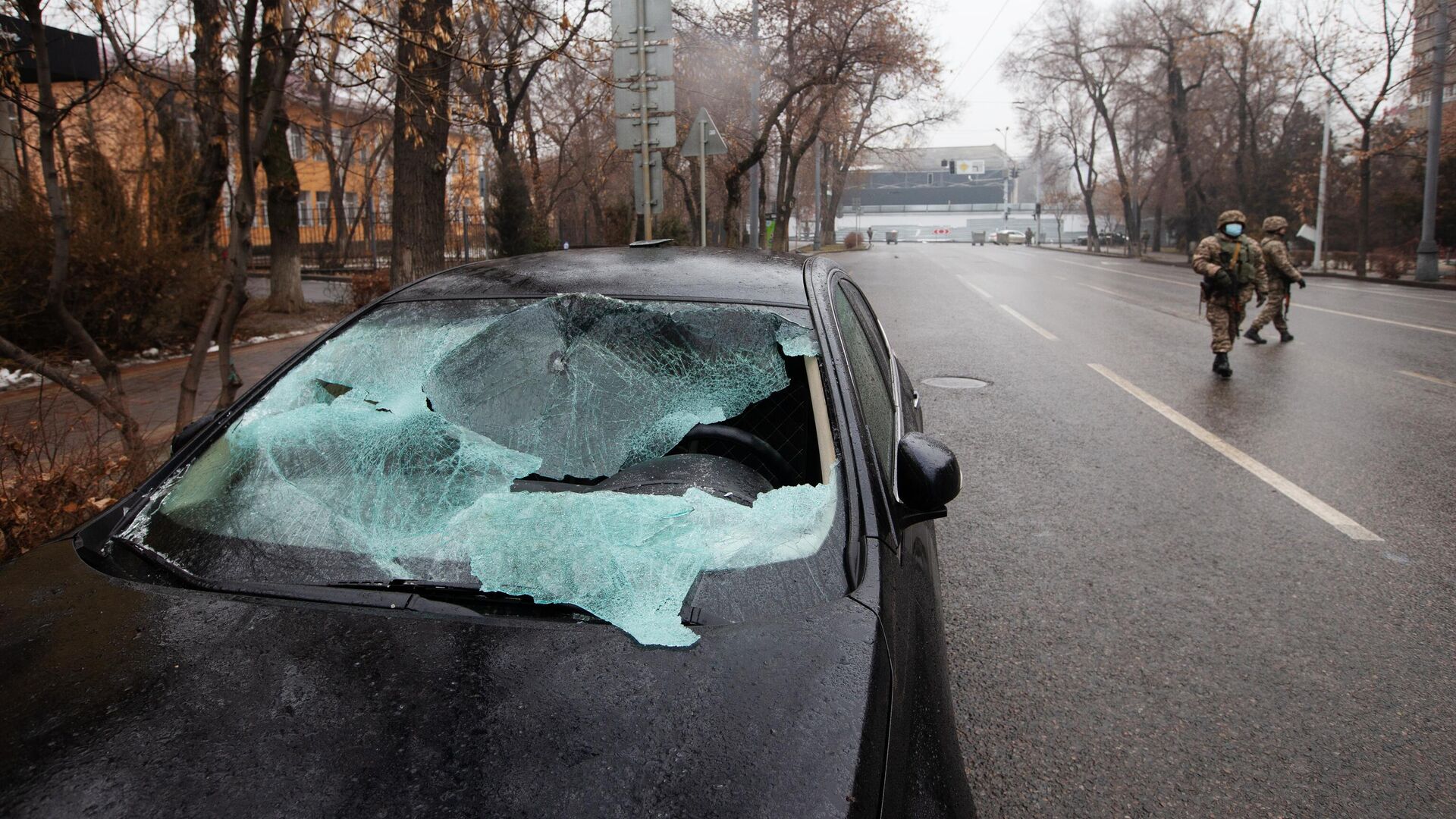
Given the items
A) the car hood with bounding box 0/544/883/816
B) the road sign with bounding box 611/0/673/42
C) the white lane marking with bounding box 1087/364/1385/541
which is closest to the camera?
the car hood with bounding box 0/544/883/816

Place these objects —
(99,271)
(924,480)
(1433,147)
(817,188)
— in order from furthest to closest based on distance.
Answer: (817,188) < (1433,147) < (99,271) < (924,480)

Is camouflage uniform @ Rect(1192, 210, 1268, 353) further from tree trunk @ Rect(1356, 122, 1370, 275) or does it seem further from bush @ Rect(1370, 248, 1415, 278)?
tree trunk @ Rect(1356, 122, 1370, 275)

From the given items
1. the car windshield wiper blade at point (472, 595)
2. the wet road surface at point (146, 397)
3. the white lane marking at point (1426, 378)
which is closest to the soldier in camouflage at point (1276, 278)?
the white lane marking at point (1426, 378)

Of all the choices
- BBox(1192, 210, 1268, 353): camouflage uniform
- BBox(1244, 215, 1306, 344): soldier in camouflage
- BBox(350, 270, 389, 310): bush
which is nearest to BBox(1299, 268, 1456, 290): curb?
BBox(1244, 215, 1306, 344): soldier in camouflage

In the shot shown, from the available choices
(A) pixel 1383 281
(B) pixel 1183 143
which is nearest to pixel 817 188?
(B) pixel 1183 143

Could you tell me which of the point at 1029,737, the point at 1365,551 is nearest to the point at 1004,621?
the point at 1029,737

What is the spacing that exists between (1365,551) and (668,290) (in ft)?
11.6

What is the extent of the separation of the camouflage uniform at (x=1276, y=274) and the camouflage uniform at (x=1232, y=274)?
44.8 inches

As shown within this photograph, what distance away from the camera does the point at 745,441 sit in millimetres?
2549

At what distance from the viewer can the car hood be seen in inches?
49.0

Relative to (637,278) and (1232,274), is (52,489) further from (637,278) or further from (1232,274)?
(1232,274)

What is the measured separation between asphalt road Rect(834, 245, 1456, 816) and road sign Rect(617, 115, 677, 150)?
4.23 m

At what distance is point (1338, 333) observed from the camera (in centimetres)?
1160

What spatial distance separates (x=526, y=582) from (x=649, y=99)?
8.94 metres
